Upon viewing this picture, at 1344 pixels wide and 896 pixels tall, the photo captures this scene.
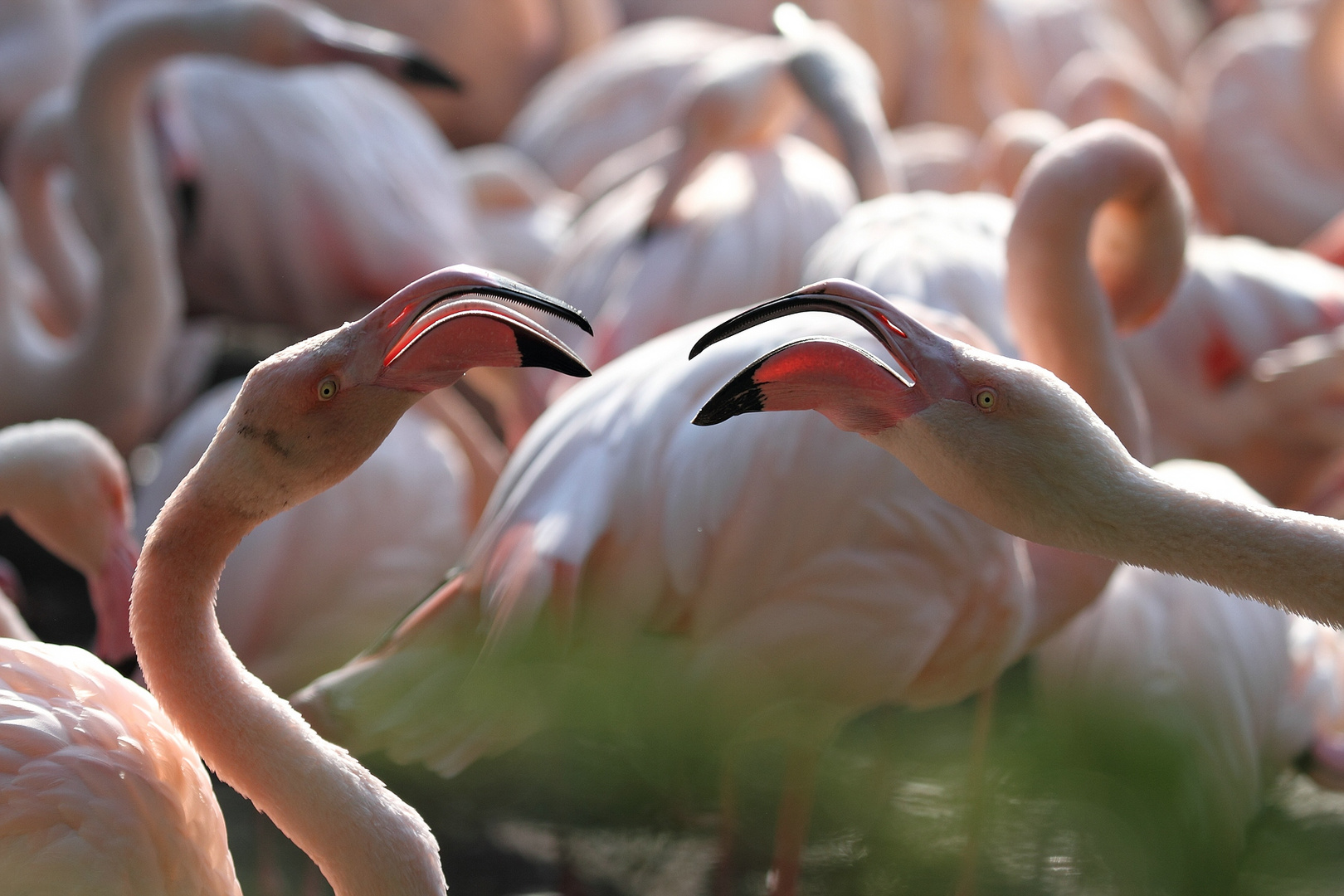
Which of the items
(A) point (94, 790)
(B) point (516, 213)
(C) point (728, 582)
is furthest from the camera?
(B) point (516, 213)

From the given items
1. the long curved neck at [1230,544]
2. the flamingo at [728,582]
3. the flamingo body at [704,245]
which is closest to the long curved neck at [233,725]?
the flamingo at [728,582]

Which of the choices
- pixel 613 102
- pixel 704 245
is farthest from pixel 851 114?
pixel 613 102

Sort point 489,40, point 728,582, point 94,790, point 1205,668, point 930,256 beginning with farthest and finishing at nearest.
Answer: point 489,40 < point 930,256 < point 1205,668 < point 728,582 < point 94,790

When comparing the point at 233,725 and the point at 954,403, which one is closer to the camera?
the point at 954,403

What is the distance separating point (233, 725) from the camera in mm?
1456

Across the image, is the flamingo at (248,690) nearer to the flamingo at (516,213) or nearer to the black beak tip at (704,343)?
the black beak tip at (704,343)

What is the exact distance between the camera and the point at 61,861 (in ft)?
4.94

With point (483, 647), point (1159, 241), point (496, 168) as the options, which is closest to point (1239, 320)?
point (1159, 241)

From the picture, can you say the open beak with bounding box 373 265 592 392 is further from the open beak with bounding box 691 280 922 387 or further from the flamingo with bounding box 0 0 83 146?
the flamingo with bounding box 0 0 83 146

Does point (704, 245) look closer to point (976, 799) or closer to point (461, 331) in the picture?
point (976, 799)

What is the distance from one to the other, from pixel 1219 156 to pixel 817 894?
134 inches

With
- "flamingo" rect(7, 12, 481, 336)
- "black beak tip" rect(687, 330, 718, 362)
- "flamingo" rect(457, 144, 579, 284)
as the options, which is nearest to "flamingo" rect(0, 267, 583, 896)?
"black beak tip" rect(687, 330, 718, 362)

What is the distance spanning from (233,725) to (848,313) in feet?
2.42

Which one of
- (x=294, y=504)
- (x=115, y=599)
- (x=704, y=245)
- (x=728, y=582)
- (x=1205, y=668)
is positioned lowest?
(x=1205, y=668)
